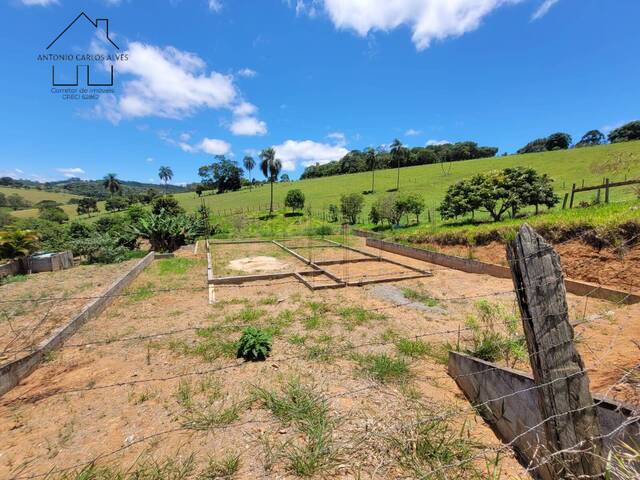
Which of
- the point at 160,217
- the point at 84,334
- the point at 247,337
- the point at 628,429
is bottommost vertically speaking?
the point at 84,334

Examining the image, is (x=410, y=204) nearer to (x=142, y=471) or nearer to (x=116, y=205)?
(x=142, y=471)

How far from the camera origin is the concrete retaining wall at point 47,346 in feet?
12.3

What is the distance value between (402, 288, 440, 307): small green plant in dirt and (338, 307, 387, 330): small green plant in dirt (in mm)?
1471

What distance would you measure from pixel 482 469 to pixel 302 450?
1.55 metres

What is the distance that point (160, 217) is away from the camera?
1720 cm

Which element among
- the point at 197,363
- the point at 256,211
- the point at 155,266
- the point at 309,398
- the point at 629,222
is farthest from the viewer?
the point at 256,211

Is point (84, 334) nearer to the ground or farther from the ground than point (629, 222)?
nearer to the ground

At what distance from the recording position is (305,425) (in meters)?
2.80

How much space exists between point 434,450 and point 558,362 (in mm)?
1440

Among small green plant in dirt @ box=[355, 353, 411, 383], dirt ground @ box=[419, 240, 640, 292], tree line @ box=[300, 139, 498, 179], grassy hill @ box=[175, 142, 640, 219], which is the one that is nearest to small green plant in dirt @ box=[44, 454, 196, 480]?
small green plant in dirt @ box=[355, 353, 411, 383]

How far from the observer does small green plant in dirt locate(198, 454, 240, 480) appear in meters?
2.27

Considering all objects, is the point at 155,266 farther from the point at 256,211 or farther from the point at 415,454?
the point at 256,211

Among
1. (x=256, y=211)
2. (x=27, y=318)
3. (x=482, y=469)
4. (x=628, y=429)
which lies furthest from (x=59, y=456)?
(x=256, y=211)

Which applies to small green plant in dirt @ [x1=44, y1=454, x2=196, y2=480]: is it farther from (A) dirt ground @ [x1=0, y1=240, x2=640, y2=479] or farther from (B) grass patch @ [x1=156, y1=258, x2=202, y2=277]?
(B) grass patch @ [x1=156, y1=258, x2=202, y2=277]
